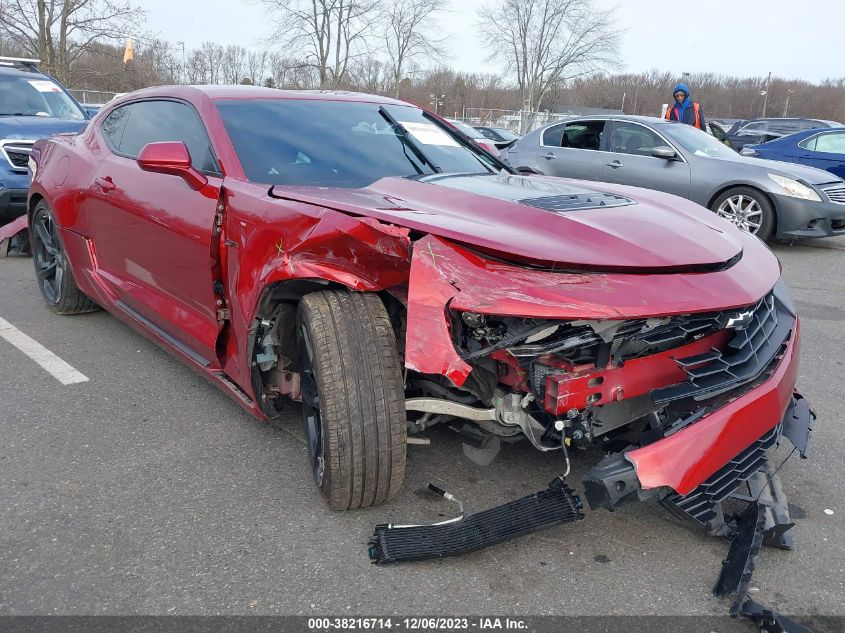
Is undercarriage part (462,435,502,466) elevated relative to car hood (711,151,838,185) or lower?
lower

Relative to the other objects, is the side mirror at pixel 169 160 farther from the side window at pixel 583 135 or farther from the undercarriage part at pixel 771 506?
the side window at pixel 583 135

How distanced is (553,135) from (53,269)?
6.63 metres

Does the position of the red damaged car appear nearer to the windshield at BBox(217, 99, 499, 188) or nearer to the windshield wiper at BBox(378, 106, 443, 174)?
the windshield at BBox(217, 99, 499, 188)

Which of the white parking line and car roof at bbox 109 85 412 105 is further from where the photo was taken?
the white parking line

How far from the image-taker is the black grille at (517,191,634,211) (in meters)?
2.51

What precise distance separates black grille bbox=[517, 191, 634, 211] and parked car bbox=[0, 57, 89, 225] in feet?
20.2

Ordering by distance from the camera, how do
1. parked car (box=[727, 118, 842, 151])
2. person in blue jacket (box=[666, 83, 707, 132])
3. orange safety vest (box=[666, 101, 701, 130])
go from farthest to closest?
1. parked car (box=[727, 118, 842, 151])
2. orange safety vest (box=[666, 101, 701, 130])
3. person in blue jacket (box=[666, 83, 707, 132])

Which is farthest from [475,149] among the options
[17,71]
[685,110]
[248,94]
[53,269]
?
[17,71]

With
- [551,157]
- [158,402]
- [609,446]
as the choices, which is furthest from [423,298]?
[551,157]

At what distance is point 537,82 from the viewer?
40969 millimetres

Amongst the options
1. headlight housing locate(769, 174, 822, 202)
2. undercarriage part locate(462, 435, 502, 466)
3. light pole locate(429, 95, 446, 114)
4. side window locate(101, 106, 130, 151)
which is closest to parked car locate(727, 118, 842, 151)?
headlight housing locate(769, 174, 822, 202)

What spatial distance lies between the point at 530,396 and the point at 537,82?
41707 mm

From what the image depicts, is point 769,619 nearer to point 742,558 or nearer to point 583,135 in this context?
point 742,558

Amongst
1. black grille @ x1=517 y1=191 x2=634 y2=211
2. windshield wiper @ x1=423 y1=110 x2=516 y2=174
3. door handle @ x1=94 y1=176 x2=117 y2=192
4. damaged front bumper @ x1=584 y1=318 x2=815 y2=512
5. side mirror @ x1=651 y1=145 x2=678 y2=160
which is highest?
windshield wiper @ x1=423 y1=110 x2=516 y2=174
